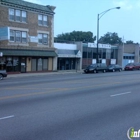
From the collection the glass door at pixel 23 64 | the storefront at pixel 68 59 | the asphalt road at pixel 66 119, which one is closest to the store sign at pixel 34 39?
the glass door at pixel 23 64

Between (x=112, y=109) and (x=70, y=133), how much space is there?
137 inches

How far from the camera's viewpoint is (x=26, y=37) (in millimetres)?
34031

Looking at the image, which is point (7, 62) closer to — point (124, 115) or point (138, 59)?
point (124, 115)

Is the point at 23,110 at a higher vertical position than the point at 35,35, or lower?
lower

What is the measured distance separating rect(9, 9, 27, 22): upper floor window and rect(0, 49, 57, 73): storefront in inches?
176

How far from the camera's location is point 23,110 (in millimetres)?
8898

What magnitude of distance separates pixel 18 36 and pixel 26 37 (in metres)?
1.31

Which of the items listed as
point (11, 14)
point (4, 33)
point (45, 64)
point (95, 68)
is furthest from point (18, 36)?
point (95, 68)

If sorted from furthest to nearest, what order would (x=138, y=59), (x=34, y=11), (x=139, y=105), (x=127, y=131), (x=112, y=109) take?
(x=138, y=59), (x=34, y=11), (x=139, y=105), (x=112, y=109), (x=127, y=131)

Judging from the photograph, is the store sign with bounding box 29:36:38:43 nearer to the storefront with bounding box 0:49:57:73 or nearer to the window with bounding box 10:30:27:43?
the window with bounding box 10:30:27:43

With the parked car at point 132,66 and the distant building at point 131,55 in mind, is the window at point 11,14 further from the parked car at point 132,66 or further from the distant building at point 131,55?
the distant building at point 131,55

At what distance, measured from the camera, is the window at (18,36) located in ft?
106

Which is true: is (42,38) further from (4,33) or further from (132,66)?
(132,66)

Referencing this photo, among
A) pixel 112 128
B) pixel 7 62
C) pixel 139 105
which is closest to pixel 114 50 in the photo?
pixel 7 62
